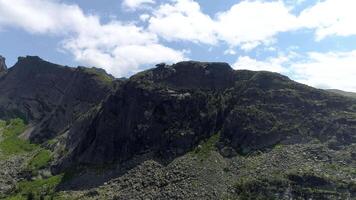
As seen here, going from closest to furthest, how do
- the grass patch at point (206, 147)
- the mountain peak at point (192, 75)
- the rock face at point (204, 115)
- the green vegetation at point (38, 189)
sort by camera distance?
the grass patch at point (206, 147) → the rock face at point (204, 115) → the green vegetation at point (38, 189) → the mountain peak at point (192, 75)

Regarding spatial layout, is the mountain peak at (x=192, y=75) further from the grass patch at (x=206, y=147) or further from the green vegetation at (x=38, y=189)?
the green vegetation at (x=38, y=189)

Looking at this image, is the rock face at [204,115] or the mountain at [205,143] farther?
the rock face at [204,115]

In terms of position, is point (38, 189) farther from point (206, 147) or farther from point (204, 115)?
point (204, 115)

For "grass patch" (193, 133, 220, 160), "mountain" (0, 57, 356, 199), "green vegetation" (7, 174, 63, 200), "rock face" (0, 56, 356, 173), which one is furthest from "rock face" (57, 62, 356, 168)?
"green vegetation" (7, 174, 63, 200)

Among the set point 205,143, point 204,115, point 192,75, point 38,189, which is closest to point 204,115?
point 204,115

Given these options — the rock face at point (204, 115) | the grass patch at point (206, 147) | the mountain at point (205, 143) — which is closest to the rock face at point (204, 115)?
the rock face at point (204, 115)

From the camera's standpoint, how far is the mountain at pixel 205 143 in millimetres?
129625

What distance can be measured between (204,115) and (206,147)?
49.5 ft

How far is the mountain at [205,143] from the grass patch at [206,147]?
284 mm

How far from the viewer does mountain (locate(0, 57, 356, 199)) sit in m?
130

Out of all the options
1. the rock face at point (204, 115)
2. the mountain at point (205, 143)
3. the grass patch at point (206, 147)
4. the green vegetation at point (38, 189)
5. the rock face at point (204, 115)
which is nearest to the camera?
the mountain at point (205, 143)

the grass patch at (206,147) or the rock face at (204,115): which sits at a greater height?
the rock face at (204,115)

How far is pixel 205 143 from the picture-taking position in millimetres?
153750

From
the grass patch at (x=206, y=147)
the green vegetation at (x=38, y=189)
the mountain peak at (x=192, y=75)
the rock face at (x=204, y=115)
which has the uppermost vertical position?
the mountain peak at (x=192, y=75)
